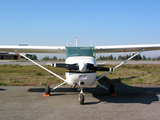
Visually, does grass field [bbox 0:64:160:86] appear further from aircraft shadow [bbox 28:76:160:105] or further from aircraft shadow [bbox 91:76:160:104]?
aircraft shadow [bbox 91:76:160:104]

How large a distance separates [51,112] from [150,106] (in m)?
3.20

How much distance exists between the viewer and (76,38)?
27.9ft

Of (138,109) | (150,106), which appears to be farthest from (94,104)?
(150,106)

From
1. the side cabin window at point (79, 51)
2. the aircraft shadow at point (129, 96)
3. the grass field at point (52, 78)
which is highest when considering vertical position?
the side cabin window at point (79, 51)

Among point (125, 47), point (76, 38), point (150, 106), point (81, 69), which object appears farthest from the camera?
point (76, 38)

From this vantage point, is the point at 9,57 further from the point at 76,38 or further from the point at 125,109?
the point at 125,109

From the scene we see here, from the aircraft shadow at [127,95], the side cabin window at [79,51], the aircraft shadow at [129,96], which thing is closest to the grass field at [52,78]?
the aircraft shadow at [127,95]

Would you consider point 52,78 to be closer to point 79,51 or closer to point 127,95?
point 79,51

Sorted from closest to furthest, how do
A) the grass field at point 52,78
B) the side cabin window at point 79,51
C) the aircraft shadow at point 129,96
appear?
the aircraft shadow at point 129,96
the side cabin window at point 79,51
the grass field at point 52,78

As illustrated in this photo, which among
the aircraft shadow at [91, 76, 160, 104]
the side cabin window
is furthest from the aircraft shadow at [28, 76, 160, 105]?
the side cabin window

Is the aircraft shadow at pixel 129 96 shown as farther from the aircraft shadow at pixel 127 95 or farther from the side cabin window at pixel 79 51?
the side cabin window at pixel 79 51

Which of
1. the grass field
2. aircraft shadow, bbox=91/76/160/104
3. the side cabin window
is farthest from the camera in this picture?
the grass field

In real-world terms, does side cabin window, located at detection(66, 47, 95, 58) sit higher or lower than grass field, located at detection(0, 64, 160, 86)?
higher

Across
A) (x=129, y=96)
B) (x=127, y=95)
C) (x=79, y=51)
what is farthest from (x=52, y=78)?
(x=129, y=96)
